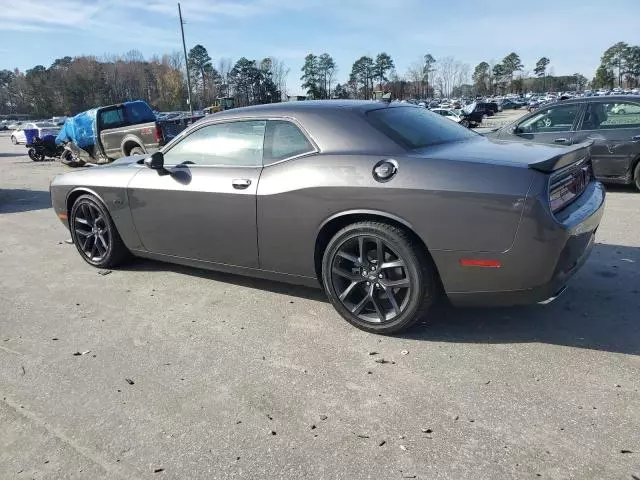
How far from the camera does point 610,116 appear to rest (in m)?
8.18

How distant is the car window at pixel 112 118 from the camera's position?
15.7 metres

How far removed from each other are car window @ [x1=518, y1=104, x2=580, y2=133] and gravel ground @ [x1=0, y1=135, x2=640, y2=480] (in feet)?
14.6

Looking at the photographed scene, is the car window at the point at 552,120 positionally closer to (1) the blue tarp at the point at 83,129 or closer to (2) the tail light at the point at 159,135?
(2) the tail light at the point at 159,135

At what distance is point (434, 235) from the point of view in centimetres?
316

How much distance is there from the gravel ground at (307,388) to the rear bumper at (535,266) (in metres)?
0.35

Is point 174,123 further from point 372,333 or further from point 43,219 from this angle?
point 372,333

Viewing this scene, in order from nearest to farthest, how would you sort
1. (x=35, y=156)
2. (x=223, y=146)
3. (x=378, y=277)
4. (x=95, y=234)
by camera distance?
(x=378, y=277)
(x=223, y=146)
(x=95, y=234)
(x=35, y=156)

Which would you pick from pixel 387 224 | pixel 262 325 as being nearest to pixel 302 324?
pixel 262 325

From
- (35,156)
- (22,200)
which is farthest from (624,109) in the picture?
(35,156)

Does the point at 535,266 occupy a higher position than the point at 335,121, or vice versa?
the point at 335,121

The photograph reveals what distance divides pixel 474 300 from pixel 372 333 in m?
0.74

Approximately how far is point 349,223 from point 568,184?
1.45m

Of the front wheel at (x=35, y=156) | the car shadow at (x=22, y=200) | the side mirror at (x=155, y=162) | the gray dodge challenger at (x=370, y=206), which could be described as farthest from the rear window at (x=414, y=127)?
the front wheel at (x=35, y=156)

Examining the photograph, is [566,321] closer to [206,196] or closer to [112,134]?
[206,196]
